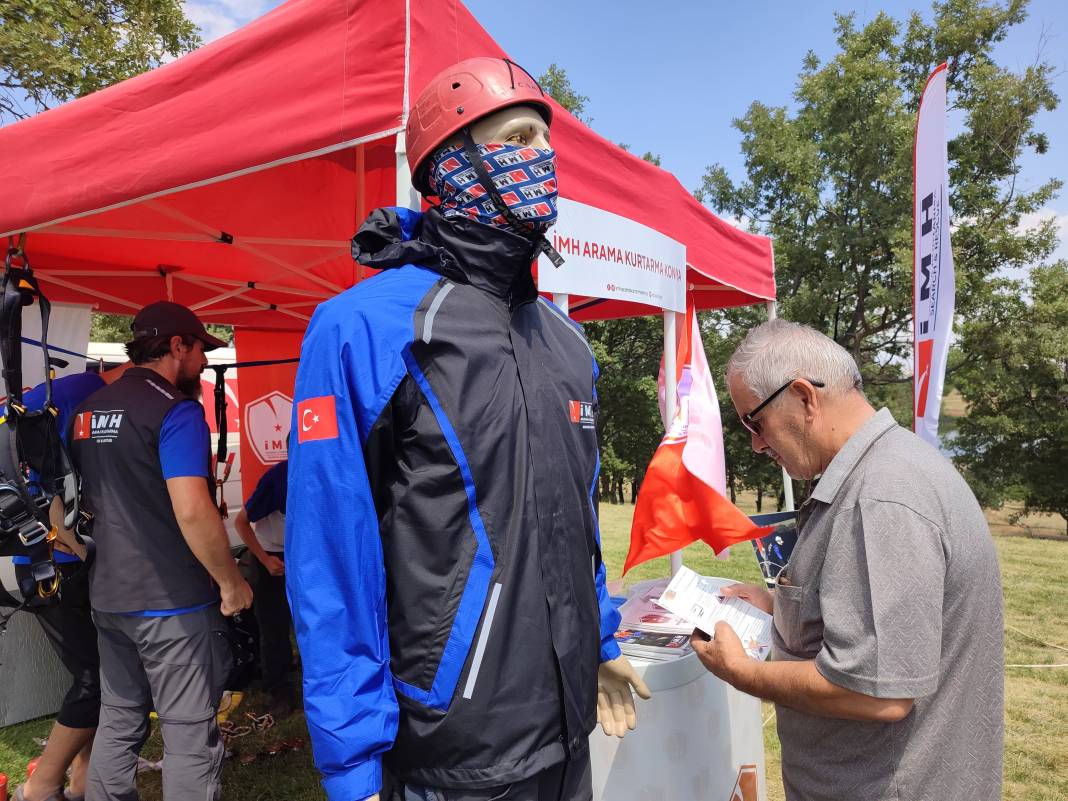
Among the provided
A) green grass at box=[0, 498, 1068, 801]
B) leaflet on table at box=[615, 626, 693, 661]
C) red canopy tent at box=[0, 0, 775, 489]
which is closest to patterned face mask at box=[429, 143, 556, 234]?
red canopy tent at box=[0, 0, 775, 489]

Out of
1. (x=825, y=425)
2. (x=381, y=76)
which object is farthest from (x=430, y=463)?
(x=381, y=76)

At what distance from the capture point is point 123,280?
464 cm

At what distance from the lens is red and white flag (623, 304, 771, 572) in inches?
113

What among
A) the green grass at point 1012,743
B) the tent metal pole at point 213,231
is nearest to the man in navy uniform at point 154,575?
the green grass at point 1012,743

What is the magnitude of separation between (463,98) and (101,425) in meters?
1.84

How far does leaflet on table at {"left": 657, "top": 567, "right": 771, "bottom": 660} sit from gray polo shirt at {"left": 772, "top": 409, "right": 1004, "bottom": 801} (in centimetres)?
29

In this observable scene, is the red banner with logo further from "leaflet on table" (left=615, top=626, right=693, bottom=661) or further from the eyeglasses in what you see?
the eyeglasses

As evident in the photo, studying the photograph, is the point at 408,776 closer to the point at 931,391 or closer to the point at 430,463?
the point at 430,463

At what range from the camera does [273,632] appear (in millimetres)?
4066

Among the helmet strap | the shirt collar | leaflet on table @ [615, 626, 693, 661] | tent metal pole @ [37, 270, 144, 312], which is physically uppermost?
tent metal pole @ [37, 270, 144, 312]

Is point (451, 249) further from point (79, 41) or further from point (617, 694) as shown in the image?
point (79, 41)

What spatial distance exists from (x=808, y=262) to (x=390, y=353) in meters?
21.5

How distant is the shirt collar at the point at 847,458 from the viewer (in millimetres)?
1323

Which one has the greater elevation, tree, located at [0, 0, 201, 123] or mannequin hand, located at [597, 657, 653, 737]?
tree, located at [0, 0, 201, 123]
